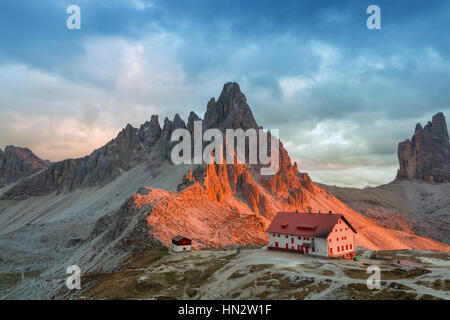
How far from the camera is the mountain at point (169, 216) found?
7162cm

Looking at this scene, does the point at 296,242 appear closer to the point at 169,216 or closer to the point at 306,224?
the point at 306,224

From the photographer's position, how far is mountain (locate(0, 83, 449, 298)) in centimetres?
7162

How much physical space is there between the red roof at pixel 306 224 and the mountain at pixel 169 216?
18.0m

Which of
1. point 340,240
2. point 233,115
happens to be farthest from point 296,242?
point 233,115

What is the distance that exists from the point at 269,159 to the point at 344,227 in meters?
121

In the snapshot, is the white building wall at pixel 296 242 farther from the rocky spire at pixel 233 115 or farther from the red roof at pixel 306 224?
the rocky spire at pixel 233 115

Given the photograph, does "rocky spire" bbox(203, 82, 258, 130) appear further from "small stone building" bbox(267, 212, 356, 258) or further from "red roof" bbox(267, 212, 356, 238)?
"small stone building" bbox(267, 212, 356, 258)

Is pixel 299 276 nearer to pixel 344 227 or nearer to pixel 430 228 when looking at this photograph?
pixel 344 227

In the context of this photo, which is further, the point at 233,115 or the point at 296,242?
the point at 233,115

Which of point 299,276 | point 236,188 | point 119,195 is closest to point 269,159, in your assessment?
point 236,188

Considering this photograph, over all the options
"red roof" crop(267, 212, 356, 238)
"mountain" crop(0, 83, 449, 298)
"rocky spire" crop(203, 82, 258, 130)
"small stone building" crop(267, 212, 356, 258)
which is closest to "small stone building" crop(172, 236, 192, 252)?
"mountain" crop(0, 83, 449, 298)

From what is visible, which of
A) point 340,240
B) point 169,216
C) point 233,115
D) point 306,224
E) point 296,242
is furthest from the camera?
point 233,115

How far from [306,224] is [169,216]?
34.9 metres

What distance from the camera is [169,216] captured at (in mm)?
76562
